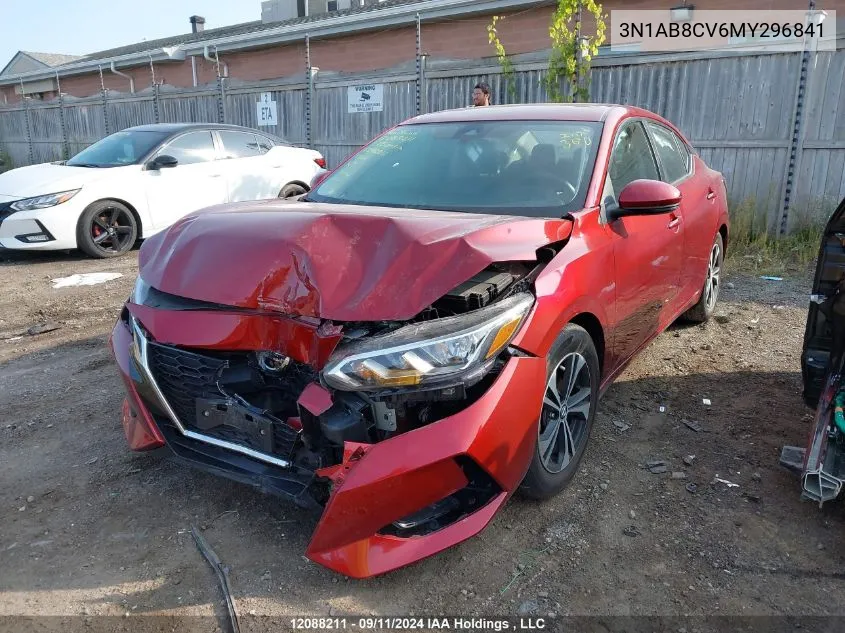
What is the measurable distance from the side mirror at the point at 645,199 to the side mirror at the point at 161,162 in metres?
6.52

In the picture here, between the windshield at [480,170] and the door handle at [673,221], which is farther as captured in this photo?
the door handle at [673,221]

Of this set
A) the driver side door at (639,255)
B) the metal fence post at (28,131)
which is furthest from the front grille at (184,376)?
the metal fence post at (28,131)

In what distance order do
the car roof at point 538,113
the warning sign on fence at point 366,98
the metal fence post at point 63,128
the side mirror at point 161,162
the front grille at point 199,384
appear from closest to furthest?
the front grille at point 199,384
the car roof at point 538,113
the side mirror at point 161,162
the warning sign on fence at point 366,98
the metal fence post at point 63,128

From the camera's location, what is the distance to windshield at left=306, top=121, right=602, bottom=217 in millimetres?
3107

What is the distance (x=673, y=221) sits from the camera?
3.78 metres

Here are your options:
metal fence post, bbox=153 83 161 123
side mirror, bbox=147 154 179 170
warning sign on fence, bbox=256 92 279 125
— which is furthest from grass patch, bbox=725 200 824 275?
metal fence post, bbox=153 83 161 123

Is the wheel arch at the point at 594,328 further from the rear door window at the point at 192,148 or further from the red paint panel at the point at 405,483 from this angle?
the rear door window at the point at 192,148

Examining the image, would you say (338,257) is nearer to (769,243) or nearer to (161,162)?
(161,162)

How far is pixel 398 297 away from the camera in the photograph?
2250 millimetres

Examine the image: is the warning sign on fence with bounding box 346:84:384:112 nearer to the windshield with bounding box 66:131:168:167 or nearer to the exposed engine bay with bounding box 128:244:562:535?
the windshield with bounding box 66:131:168:167

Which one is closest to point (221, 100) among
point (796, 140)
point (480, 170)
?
point (796, 140)

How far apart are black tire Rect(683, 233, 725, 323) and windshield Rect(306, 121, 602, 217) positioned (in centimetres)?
211

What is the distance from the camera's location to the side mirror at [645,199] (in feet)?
9.95

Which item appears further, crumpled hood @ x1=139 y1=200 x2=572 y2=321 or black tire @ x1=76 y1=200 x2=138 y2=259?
black tire @ x1=76 y1=200 x2=138 y2=259
